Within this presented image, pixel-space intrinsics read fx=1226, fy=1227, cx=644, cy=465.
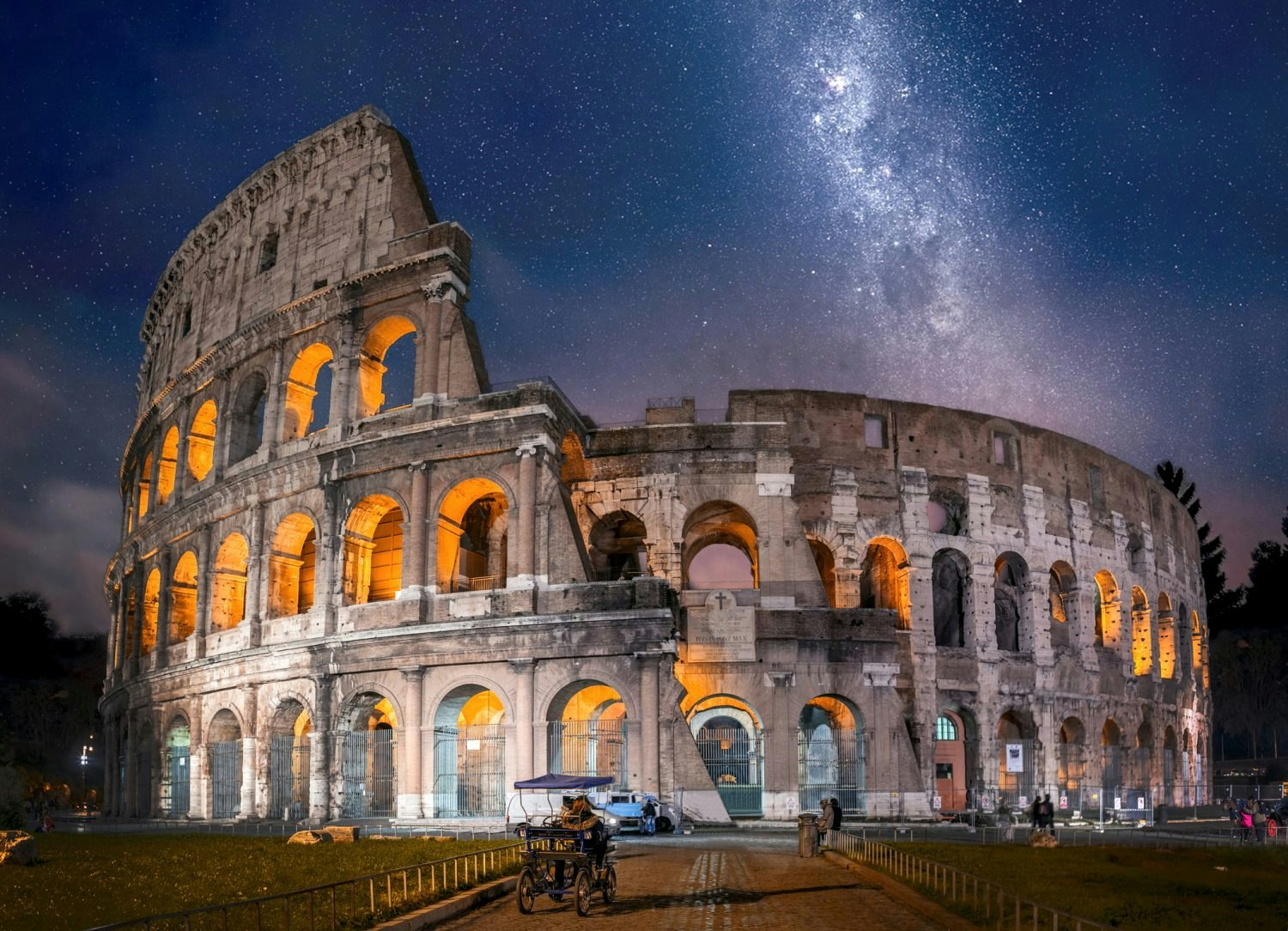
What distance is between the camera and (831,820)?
2088 centimetres

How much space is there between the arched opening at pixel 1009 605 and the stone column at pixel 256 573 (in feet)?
68.9

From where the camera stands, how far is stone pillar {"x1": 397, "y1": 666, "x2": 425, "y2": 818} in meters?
27.7

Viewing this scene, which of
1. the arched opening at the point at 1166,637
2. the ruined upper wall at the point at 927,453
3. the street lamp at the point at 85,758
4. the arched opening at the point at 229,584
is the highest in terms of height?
the ruined upper wall at the point at 927,453

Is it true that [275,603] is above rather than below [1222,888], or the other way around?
above

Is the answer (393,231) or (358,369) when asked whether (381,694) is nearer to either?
(358,369)

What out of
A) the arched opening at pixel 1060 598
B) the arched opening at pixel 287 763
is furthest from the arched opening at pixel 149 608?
the arched opening at pixel 1060 598

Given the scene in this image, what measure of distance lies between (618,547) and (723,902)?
21347 millimetres

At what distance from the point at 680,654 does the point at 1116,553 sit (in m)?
17.0

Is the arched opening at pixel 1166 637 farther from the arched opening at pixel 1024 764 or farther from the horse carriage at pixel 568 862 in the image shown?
the horse carriage at pixel 568 862

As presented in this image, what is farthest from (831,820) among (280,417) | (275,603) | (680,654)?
(280,417)

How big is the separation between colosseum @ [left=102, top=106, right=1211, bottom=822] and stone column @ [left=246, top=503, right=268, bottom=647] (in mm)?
80

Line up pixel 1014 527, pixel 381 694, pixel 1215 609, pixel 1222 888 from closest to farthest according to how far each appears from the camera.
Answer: pixel 1222 888
pixel 381 694
pixel 1014 527
pixel 1215 609

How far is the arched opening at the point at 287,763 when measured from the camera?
3047cm

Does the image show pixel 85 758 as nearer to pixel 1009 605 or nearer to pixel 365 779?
pixel 365 779
